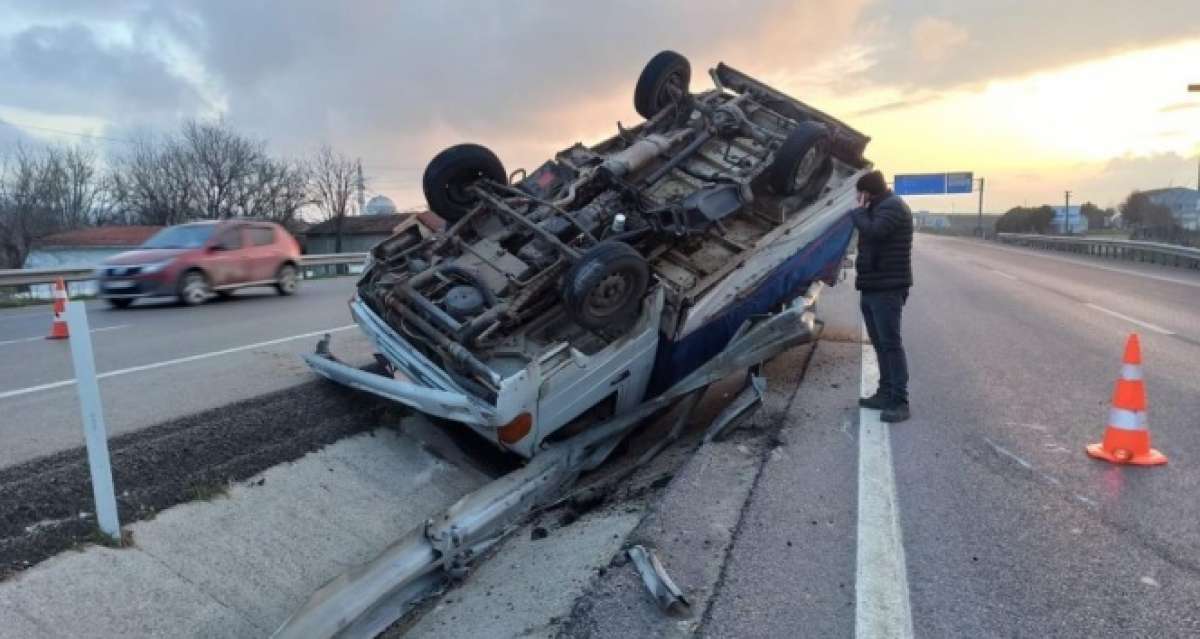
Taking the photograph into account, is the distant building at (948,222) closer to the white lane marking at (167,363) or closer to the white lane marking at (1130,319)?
the white lane marking at (1130,319)

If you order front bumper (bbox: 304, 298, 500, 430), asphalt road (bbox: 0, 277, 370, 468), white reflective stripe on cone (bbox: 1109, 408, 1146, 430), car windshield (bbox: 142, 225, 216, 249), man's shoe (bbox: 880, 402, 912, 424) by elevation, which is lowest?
man's shoe (bbox: 880, 402, 912, 424)

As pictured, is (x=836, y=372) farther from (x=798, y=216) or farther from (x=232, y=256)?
(x=232, y=256)

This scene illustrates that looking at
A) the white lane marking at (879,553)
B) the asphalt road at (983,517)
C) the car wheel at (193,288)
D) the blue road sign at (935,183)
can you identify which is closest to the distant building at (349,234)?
the blue road sign at (935,183)

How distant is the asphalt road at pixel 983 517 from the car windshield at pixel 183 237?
1060cm

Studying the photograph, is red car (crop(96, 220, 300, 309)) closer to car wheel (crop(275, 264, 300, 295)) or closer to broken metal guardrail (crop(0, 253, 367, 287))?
car wheel (crop(275, 264, 300, 295))

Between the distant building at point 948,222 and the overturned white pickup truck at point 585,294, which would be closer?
the overturned white pickup truck at point 585,294

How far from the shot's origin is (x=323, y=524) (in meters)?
4.79

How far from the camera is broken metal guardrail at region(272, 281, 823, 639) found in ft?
11.0

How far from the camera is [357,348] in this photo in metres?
8.09

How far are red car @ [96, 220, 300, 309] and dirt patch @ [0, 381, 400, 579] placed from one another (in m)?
7.55

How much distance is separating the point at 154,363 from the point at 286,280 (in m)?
7.77

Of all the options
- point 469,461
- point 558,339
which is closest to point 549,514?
point 558,339

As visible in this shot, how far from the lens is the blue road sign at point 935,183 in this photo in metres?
54.5

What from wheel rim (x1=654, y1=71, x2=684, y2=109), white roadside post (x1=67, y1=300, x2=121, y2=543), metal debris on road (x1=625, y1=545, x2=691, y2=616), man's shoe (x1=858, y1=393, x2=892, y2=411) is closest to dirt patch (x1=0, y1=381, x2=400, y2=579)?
white roadside post (x1=67, y1=300, x2=121, y2=543)
